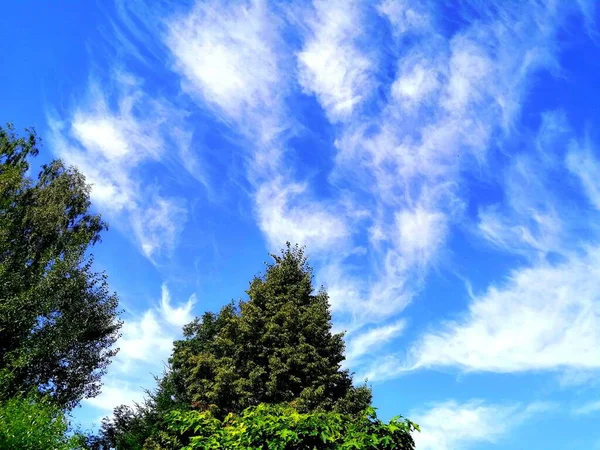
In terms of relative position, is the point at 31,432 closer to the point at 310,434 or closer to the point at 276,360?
the point at 310,434

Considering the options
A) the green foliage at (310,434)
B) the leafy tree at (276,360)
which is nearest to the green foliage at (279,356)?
the leafy tree at (276,360)

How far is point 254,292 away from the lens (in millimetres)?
25797

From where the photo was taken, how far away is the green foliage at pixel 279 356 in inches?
875

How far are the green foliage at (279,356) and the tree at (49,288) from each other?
6.55m

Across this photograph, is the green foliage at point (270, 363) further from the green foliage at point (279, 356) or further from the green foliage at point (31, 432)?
the green foliage at point (31, 432)

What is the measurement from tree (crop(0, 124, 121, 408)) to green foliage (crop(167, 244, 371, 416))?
655cm

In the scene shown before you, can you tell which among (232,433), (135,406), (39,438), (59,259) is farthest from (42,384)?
(232,433)

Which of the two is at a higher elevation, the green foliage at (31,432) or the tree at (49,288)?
the tree at (49,288)

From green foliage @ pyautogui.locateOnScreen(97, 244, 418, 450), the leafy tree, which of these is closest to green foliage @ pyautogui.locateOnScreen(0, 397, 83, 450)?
green foliage @ pyautogui.locateOnScreen(97, 244, 418, 450)

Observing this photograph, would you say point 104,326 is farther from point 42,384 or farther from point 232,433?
point 232,433

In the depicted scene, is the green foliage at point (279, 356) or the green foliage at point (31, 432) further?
the green foliage at point (279, 356)

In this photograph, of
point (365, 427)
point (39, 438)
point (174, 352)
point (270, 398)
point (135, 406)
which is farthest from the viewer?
point (135, 406)

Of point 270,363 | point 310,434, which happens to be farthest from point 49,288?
point 310,434

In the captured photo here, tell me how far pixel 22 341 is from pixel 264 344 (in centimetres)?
1226
